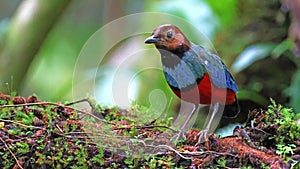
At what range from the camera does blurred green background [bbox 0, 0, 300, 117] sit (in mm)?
2170

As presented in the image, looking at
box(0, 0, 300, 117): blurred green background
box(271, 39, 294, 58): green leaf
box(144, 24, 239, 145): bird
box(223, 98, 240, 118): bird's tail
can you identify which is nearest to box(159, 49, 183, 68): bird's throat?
box(144, 24, 239, 145): bird

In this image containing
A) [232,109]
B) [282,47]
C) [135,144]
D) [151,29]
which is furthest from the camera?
[282,47]

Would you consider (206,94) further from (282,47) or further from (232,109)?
(282,47)

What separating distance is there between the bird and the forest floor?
75 mm

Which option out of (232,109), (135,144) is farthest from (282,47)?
(135,144)

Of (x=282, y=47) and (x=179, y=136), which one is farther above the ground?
(x=282, y=47)

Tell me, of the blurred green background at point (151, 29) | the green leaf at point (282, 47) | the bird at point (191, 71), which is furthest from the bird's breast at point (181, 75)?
the green leaf at point (282, 47)

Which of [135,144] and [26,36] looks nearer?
[135,144]

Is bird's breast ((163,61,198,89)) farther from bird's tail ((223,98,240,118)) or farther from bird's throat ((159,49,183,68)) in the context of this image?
bird's tail ((223,98,240,118))

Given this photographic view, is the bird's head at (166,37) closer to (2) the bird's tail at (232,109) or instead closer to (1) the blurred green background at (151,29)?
(2) the bird's tail at (232,109)

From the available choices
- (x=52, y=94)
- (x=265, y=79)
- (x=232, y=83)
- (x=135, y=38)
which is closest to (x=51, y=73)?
(x=52, y=94)

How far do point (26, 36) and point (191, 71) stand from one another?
3.70ft

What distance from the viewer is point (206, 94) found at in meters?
1.21

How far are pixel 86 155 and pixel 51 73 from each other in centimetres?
177
